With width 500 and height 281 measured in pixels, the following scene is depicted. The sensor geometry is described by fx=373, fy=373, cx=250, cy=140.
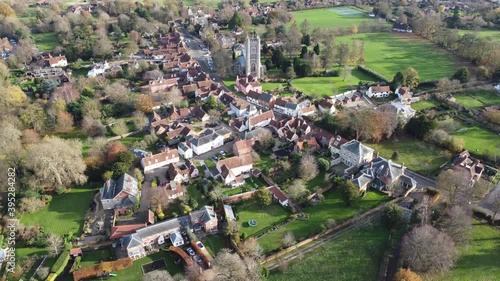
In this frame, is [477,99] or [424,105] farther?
[477,99]

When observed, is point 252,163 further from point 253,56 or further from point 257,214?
point 253,56

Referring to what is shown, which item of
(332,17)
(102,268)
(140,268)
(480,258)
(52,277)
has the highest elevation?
(332,17)

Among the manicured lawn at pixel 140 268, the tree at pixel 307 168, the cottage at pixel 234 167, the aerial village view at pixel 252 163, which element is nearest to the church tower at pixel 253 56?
the aerial village view at pixel 252 163

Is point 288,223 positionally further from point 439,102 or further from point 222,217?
point 439,102

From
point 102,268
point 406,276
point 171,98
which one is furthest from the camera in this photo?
point 171,98

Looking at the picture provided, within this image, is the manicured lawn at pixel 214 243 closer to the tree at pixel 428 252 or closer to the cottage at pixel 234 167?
the cottage at pixel 234 167

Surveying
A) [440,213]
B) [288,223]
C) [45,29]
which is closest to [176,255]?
[288,223]

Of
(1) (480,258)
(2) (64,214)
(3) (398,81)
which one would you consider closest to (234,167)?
(2) (64,214)
